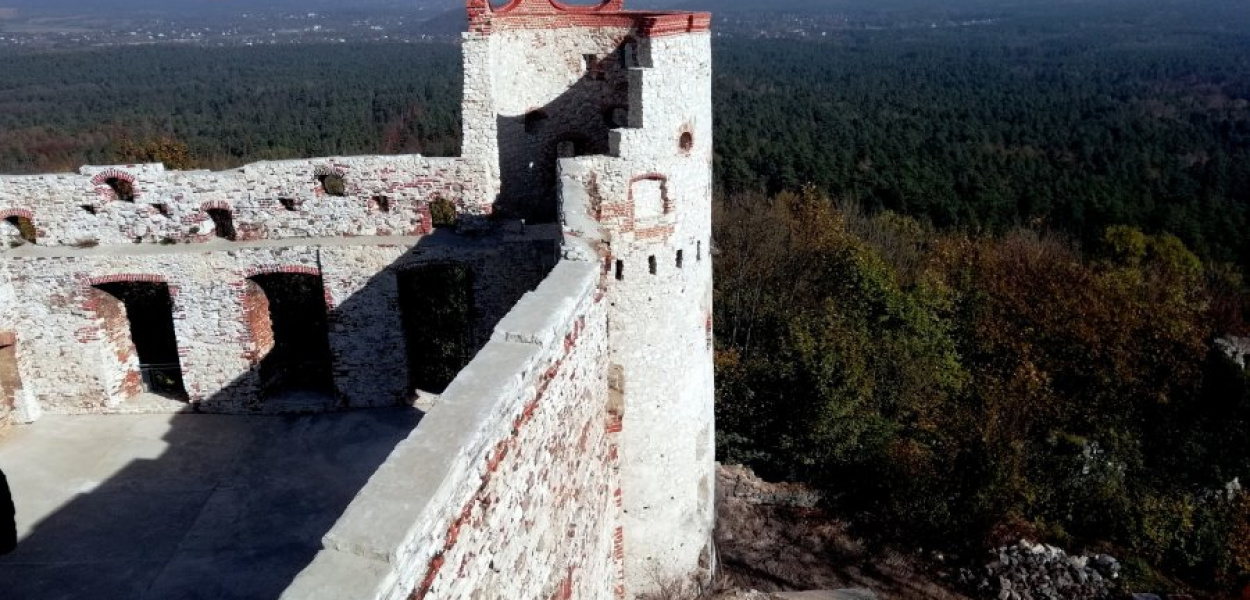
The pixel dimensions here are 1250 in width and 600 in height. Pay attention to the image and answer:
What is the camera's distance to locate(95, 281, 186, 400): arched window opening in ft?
44.4

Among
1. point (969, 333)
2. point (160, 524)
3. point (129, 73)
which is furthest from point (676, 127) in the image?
point (129, 73)

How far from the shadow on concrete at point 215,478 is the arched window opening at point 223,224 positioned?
6.85ft

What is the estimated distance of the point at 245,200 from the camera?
1345 centimetres

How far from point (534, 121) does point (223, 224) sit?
16.3 feet

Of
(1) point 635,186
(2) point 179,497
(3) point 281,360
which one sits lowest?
(2) point 179,497

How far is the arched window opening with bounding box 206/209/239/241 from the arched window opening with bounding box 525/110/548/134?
4.46m

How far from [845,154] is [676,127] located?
42.4m

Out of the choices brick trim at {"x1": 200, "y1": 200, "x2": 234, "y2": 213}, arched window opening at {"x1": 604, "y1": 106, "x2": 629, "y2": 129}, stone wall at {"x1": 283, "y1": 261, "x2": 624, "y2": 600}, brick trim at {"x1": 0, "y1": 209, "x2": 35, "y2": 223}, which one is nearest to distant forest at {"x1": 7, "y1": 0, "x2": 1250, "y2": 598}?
arched window opening at {"x1": 604, "y1": 106, "x2": 629, "y2": 129}

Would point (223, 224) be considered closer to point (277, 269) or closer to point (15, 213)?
point (277, 269)

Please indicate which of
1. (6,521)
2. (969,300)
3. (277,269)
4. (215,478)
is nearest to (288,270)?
(277,269)

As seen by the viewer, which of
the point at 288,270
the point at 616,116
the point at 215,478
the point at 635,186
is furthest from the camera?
the point at 616,116

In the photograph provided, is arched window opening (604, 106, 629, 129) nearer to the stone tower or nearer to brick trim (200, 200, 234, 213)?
the stone tower

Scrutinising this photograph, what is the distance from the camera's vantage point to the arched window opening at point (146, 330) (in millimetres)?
13531

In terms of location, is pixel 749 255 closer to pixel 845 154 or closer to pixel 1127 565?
pixel 1127 565
